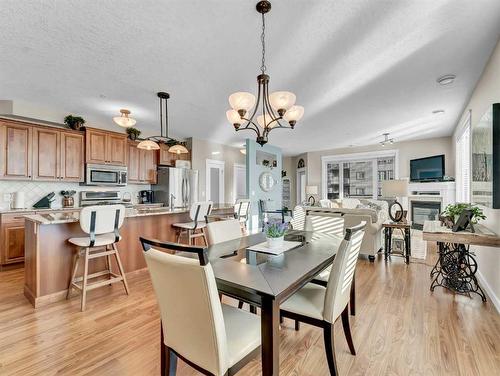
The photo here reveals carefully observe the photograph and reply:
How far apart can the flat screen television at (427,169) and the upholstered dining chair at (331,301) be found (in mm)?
5782

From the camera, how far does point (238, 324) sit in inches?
52.4

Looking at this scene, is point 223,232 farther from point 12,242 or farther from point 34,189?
point 34,189

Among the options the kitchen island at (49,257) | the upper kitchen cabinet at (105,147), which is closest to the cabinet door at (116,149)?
the upper kitchen cabinet at (105,147)

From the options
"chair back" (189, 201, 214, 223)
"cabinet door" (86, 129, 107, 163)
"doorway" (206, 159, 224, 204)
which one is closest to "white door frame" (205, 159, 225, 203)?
"doorway" (206, 159, 224, 204)

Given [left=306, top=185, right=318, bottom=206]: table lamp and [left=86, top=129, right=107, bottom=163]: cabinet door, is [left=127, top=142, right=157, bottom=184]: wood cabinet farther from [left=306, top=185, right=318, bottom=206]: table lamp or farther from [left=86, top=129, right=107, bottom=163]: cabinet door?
[left=306, top=185, right=318, bottom=206]: table lamp

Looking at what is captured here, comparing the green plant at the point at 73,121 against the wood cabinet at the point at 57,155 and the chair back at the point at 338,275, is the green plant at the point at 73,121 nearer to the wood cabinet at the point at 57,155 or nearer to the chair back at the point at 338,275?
the wood cabinet at the point at 57,155

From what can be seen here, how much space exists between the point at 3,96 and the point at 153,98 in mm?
2137

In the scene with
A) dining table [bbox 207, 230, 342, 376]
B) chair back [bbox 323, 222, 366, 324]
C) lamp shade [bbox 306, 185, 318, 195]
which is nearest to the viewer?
dining table [bbox 207, 230, 342, 376]

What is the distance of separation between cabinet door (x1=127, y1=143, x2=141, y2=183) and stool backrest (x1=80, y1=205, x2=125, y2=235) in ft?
9.19

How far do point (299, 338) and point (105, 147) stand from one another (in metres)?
4.66

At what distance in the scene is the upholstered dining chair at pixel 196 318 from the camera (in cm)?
102

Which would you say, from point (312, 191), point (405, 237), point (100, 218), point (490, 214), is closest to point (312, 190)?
point (312, 191)

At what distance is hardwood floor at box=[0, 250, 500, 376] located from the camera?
1652 millimetres

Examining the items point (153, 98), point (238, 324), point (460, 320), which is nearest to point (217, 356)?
point (238, 324)
